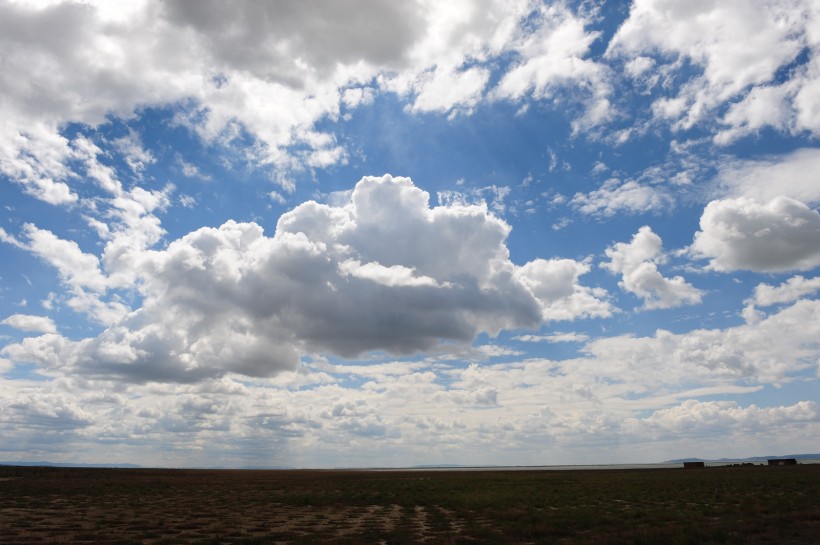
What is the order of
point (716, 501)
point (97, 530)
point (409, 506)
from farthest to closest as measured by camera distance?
Result: point (409, 506) → point (716, 501) → point (97, 530)

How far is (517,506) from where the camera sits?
41.1m

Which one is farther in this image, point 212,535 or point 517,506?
point 517,506

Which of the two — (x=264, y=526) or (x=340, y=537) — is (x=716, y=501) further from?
(x=264, y=526)

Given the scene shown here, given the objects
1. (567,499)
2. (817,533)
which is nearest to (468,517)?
(567,499)

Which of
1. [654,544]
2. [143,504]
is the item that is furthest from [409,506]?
[654,544]

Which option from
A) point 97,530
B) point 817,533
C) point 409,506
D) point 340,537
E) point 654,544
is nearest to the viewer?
point 654,544

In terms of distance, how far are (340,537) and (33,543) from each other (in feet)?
45.6

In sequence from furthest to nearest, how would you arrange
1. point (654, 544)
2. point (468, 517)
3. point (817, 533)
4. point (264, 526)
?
point (468, 517) → point (264, 526) → point (817, 533) → point (654, 544)

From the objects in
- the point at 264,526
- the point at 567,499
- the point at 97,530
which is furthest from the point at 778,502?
the point at 97,530

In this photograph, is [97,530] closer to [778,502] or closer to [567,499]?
[567,499]

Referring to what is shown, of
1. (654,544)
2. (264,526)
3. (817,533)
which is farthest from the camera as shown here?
(264,526)

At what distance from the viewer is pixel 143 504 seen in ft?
152

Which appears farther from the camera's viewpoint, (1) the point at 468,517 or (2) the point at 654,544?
(1) the point at 468,517

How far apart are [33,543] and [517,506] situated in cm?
3058
